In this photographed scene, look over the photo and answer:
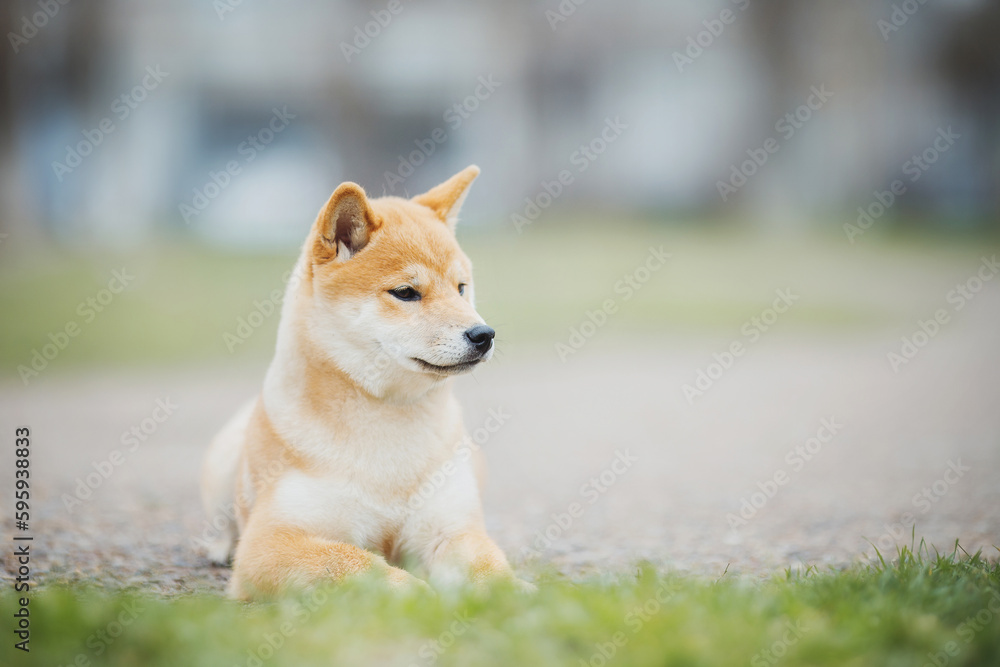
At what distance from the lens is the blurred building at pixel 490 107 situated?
19109mm

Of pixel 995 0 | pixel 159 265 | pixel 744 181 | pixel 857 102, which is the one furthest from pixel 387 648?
pixel 995 0

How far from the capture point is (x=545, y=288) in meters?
17.6

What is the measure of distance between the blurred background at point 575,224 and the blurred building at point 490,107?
0.08 metres

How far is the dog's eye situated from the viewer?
3.93m

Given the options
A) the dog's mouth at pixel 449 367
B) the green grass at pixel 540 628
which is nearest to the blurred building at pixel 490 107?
the dog's mouth at pixel 449 367

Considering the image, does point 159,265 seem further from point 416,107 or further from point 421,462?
point 421,462

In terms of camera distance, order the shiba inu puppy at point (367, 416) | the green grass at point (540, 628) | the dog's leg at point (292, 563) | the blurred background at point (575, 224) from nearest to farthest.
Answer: the green grass at point (540, 628) → the dog's leg at point (292, 563) → the shiba inu puppy at point (367, 416) → the blurred background at point (575, 224)

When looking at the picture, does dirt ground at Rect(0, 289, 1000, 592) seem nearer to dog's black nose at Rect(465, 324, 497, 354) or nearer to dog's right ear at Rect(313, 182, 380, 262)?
dog's black nose at Rect(465, 324, 497, 354)

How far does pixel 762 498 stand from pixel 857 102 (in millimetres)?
20152

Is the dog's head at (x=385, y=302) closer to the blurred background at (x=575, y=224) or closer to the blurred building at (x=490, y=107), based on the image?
the blurred background at (x=575, y=224)

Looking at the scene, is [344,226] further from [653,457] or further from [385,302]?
[653,457]

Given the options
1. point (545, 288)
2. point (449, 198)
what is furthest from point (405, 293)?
point (545, 288)

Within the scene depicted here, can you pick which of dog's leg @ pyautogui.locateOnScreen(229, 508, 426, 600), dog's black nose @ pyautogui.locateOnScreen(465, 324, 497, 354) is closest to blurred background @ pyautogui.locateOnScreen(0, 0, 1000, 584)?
dog's leg @ pyautogui.locateOnScreen(229, 508, 426, 600)

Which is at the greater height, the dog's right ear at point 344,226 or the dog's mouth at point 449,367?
the dog's right ear at point 344,226
